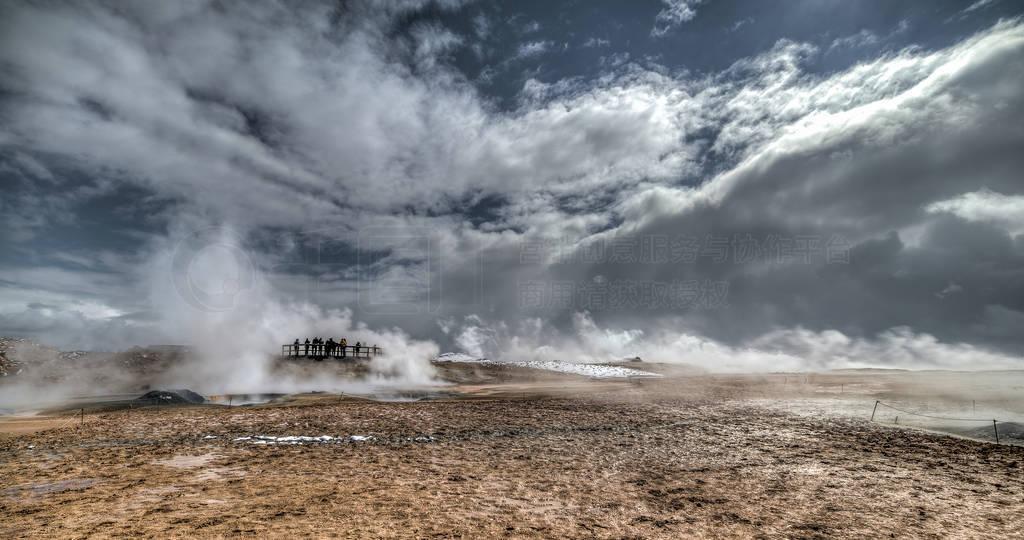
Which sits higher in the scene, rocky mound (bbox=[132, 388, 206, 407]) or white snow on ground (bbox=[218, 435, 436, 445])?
white snow on ground (bbox=[218, 435, 436, 445])

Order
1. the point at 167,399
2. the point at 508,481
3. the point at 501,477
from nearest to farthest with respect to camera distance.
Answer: the point at 508,481 → the point at 501,477 → the point at 167,399

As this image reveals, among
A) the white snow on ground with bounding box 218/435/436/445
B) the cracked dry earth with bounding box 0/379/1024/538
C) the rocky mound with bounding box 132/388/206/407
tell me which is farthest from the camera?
the rocky mound with bounding box 132/388/206/407

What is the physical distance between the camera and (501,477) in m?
10.4

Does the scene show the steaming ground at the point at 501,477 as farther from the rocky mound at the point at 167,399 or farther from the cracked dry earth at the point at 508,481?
the rocky mound at the point at 167,399

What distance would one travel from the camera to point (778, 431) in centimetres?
1669

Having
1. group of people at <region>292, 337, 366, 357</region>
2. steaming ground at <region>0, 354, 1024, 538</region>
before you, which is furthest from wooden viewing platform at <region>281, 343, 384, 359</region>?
steaming ground at <region>0, 354, 1024, 538</region>

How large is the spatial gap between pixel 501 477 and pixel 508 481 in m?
0.39

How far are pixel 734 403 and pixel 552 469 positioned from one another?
19.7 metres

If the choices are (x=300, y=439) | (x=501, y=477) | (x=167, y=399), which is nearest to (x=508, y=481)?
(x=501, y=477)

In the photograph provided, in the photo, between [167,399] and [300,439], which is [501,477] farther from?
[167,399]

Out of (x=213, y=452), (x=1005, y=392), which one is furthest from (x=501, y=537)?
(x=1005, y=392)

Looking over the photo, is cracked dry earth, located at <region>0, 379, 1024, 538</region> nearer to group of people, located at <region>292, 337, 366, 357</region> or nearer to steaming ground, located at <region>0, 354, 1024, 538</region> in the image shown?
steaming ground, located at <region>0, 354, 1024, 538</region>

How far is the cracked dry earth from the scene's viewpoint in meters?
7.38

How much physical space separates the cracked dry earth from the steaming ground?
0.06 m
